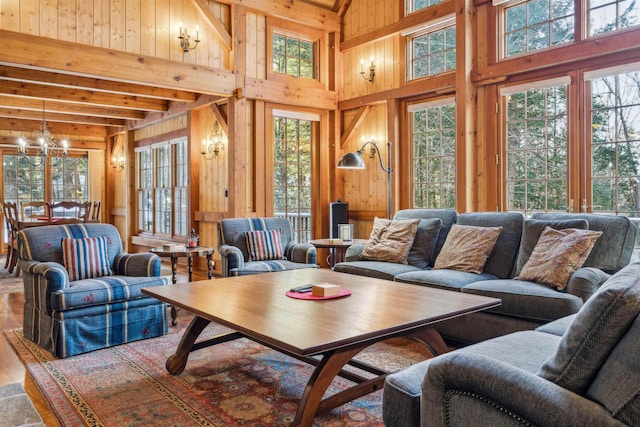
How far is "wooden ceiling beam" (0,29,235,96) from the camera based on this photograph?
468 cm

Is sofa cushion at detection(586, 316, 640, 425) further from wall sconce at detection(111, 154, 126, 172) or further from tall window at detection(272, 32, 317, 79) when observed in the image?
wall sconce at detection(111, 154, 126, 172)

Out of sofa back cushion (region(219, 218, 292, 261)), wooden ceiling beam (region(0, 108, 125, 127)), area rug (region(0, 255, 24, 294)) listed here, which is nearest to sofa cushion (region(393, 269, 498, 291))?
sofa back cushion (region(219, 218, 292, 261))

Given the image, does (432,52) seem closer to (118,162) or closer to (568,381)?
(568,381)

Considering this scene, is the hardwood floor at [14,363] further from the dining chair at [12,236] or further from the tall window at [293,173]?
the tall window at [293,173]

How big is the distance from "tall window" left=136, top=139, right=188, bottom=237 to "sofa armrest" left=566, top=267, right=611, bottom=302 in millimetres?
5857

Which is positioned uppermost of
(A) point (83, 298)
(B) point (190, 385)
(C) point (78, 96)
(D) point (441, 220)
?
(C) point (78, 96)

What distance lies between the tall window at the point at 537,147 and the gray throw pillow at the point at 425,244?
4.58ft

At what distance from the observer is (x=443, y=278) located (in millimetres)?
3529

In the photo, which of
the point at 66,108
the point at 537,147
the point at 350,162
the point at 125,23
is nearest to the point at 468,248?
the point at 350,162

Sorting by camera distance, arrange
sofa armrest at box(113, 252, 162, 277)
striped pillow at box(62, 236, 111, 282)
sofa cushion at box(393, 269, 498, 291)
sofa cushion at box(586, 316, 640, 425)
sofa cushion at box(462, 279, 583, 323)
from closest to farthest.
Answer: sofa cushion at box(586, 316, 640, 425) → sofa cushion at box(462, 279, 583, 323) → sofa cushion at box(393, 269, 498, 291) → striped pillow at box(62, 236, 111, 282) → sofa armrest at box(113, 252, 162, 277)

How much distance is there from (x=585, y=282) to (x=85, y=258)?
355 cm

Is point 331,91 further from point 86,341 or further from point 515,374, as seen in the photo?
point 515,374

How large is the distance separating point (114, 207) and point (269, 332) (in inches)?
369

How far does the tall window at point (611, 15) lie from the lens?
4.36 meters
